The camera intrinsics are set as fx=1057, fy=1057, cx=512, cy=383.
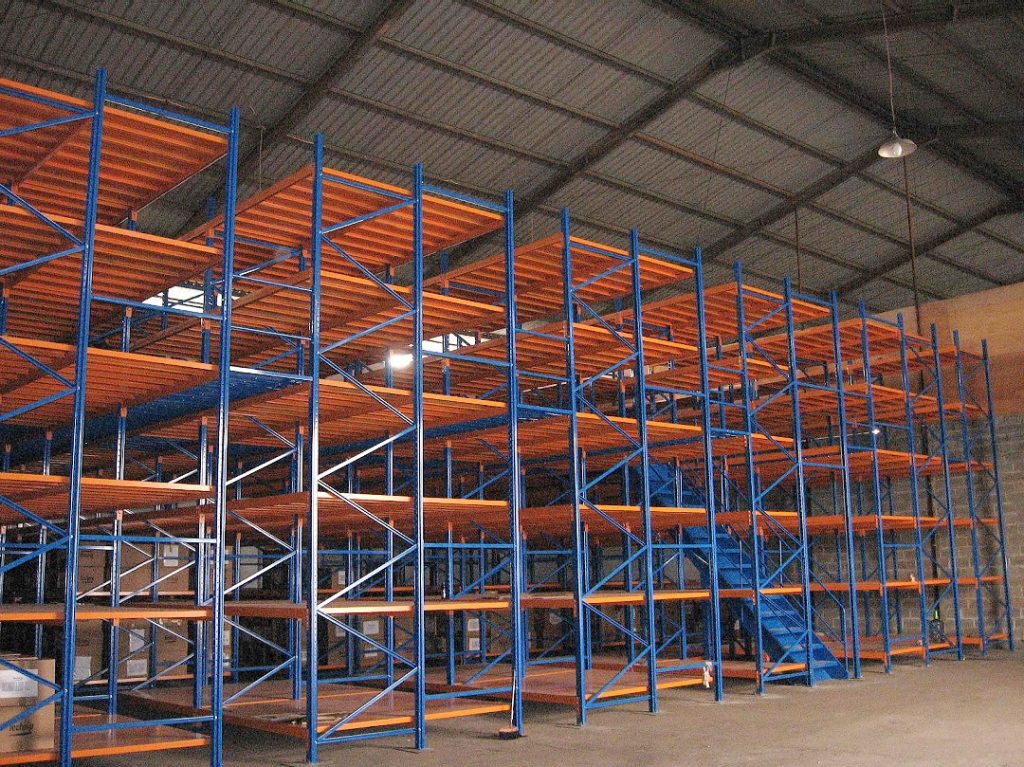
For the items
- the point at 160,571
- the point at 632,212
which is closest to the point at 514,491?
the point at 160,571

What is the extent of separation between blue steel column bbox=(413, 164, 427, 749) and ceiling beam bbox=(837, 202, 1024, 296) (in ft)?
61.3

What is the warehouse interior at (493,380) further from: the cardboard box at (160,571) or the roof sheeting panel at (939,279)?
the roof sheeting panel at (939,279)

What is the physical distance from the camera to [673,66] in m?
20.5

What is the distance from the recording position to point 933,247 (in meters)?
29.3

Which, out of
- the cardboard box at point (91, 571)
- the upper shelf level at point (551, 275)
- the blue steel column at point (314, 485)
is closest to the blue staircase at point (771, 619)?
the upper shelf level at point (551, 275)

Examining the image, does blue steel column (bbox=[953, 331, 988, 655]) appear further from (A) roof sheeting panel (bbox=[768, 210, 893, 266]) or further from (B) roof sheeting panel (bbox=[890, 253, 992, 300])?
(B) roof sheeting panel (bbox=[890, 253, 992, 300])

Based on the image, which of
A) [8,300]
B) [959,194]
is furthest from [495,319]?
Result: [959,194]

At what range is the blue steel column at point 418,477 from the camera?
1109 cm

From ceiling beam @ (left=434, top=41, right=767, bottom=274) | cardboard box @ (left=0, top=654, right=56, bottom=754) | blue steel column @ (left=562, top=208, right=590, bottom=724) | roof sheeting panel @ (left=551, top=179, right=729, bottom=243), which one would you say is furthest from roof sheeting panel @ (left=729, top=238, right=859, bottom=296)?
cardboard box @ (left=0, top=654, right=56, bottom=754)

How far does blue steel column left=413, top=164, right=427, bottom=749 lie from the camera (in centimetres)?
1109

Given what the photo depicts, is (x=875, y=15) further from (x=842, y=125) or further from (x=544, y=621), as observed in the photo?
(x=544, y=621)

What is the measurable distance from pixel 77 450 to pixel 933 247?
25.7 m

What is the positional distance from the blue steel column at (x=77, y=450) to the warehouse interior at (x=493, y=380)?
45 mm

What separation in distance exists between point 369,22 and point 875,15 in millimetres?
8877
